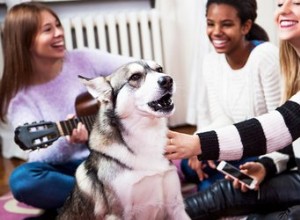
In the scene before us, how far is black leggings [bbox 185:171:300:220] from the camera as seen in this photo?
1.41 m

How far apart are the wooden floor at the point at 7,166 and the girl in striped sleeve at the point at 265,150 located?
1.22m

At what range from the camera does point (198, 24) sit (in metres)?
2.77

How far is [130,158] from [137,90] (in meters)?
0.19

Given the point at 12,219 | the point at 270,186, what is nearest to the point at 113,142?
the point at 270,186

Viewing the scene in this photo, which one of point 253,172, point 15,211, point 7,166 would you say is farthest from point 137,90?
point 7,166

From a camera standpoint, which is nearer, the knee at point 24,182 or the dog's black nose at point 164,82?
the dog's black nose at point 164,82

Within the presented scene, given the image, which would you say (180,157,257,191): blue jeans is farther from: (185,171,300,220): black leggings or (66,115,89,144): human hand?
(66,115,89,144): human hand

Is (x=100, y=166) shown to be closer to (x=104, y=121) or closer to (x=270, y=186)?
(x=104, y=121)

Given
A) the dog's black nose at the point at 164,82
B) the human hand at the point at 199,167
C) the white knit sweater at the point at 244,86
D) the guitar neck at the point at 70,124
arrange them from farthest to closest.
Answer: the human hand at the point at 199,167 → the white knit sweater at the point at 244,86 → the guitar neck at the point at 70,124 → the dog's black nose at the point at 164,82

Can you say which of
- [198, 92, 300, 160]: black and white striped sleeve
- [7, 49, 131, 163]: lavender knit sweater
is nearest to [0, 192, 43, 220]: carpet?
[7, 49, 131, 163]: lavender knit sweater

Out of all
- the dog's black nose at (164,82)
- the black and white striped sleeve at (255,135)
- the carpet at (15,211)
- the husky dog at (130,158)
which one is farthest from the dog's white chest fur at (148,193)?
the carpet at (15,211)

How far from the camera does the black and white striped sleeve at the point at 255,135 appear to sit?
1.15 m

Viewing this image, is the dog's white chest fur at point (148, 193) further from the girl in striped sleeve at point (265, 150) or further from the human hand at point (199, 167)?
the human hand at point (199, 167)

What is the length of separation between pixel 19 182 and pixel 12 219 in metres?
0.26
